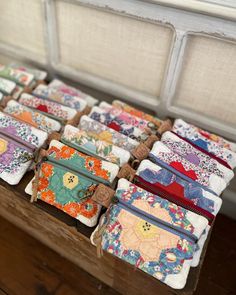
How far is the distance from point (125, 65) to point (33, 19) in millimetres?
552

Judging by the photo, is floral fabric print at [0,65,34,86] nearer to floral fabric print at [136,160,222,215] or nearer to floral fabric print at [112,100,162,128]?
floral fabric print at [112,100,162,128]

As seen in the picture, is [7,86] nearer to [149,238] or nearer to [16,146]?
→ [16,146]

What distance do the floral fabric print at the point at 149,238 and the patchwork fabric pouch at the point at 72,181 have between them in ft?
0.32

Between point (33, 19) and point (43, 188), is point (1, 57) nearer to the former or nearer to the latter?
point (33, 19)

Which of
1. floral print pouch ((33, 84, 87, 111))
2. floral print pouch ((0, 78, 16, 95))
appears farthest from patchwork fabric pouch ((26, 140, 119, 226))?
floral print pouch ((0, 78, 16, 95))

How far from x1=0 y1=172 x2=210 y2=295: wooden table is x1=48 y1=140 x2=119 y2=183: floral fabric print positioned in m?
0.18

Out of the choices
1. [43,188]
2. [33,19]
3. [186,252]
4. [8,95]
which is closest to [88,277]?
[43,188]

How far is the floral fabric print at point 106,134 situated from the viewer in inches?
48.5

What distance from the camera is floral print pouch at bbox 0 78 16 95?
4.75 ft

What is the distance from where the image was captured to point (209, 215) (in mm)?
1032

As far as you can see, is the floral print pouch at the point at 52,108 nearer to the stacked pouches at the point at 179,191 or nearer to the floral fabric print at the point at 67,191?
the floral fabric print at the point at 67,191

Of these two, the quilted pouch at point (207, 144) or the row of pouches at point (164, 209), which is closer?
the row of pouches at point (164, 209)

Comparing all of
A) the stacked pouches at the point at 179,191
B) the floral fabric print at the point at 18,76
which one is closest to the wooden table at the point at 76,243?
the stacked pouches at the point at 179,191

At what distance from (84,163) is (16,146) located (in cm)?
30
